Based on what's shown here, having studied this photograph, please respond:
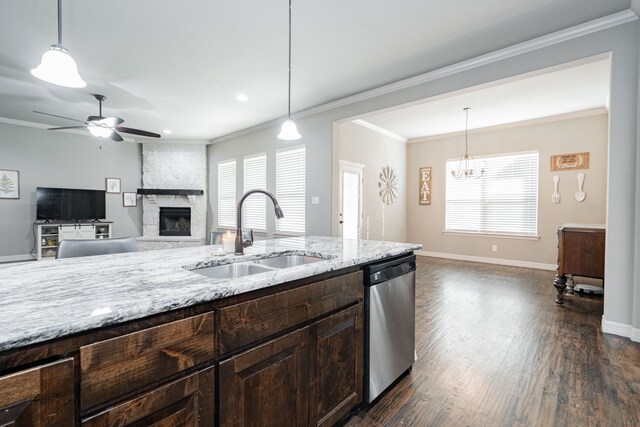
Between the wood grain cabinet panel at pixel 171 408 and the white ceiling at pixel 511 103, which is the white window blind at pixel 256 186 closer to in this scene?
the white ceiling at pixel 511 103

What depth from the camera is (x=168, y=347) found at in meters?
0.93

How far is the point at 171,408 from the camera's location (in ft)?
3.09

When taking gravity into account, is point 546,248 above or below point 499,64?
below

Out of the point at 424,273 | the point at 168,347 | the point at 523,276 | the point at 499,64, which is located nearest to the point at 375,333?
the point at 168,347

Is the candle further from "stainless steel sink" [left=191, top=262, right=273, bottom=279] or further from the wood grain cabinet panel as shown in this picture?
the wood grain cabinet panel

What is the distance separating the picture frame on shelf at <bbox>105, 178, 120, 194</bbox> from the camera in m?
6.93

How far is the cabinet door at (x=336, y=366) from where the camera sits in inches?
55.9

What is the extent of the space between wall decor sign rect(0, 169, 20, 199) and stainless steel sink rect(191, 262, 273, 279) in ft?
22.2

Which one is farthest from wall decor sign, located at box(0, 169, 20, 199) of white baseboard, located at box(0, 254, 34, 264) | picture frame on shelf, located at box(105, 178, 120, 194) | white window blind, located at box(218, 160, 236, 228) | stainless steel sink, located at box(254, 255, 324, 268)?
stainless steel sink, located at box(254, 255, 324, 268)

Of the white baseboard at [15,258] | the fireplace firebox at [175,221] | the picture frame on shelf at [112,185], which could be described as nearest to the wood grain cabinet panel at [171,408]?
the fireplace firebox at [175,221]

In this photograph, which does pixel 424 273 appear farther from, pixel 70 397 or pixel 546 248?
pixel 70 397

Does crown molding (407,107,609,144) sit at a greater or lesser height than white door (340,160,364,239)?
greater

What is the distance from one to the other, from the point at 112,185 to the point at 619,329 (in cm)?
884

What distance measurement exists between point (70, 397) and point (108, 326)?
173 mm
